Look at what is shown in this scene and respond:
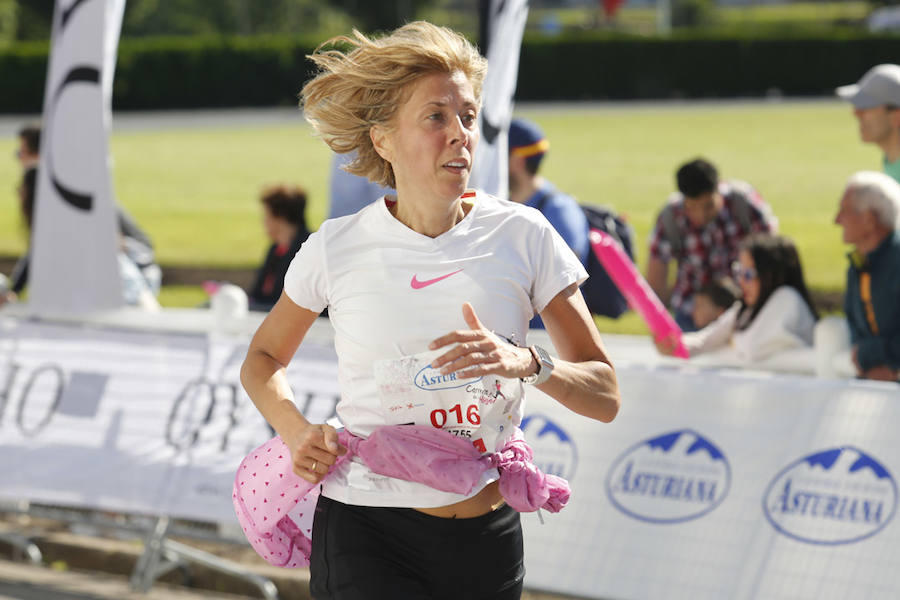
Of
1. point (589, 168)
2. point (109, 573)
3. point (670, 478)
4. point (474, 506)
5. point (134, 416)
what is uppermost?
point (474, 506)

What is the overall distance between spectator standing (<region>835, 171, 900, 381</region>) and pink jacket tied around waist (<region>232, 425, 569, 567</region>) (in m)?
2.62

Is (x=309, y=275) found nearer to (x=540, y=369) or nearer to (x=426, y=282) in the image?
(x=426, y=282)

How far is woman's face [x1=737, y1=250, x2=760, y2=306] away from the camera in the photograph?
6.02 m

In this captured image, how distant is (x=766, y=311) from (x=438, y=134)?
331 centimetres

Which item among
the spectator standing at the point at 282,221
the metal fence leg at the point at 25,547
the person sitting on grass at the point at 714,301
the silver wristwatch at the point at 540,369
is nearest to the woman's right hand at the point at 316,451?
the silver wristwatch at the point at 540,369

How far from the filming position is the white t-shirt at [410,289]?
288cm

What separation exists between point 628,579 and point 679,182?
347cm

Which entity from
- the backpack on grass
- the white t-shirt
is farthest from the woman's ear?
the backpack on grass

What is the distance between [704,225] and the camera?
26.6ft

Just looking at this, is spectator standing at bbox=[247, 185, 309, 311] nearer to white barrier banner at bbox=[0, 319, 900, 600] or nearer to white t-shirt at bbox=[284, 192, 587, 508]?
white barrier banner at bbox=[0, 319, 900, 600]

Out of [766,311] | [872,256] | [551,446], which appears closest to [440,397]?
[551,446]

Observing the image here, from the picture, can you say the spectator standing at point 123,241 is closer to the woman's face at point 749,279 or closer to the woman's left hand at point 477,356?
the woman's face at point 749,279

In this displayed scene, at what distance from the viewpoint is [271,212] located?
26.1ft

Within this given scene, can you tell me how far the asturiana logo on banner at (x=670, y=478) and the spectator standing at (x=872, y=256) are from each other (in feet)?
2.64
